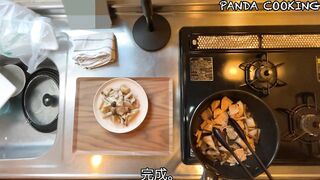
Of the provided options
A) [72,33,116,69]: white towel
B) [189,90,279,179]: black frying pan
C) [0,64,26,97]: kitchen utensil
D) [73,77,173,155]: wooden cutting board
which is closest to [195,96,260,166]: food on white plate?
[189,90,279,179]: black frying pan

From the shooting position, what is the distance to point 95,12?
827mm

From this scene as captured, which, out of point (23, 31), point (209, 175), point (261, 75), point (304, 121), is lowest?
point (209, 175)

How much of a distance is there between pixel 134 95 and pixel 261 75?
0.34m

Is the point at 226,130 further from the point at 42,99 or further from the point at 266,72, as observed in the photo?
the point at 42,99

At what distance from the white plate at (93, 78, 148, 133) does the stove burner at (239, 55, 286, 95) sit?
28cm

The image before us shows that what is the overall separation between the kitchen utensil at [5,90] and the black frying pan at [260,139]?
0.54 meters

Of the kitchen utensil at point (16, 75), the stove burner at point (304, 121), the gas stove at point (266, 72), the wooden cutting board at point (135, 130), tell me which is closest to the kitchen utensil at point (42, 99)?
the kitchen utensil at point (16, 75)

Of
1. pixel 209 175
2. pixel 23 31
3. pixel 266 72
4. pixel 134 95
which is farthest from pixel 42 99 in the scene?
pixel 266 72

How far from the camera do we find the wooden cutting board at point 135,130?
0.79 m

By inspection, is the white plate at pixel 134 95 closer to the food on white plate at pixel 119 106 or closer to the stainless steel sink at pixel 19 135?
the food on white plate at pixel 119 106

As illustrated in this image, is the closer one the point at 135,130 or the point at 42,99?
the point at 135,130

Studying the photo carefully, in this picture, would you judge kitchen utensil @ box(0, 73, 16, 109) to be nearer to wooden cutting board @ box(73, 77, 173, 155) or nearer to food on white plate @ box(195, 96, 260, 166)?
wooden cutting board @ box(73, 77, 173, 155)

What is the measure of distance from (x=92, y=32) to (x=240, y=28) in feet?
1.38

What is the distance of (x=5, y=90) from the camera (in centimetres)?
85
